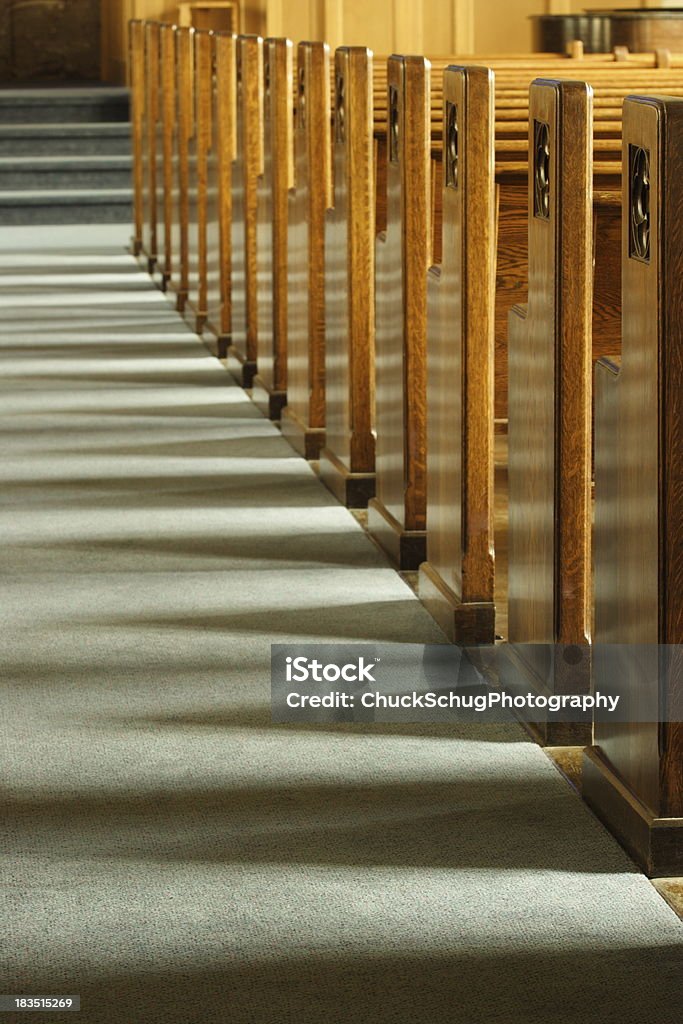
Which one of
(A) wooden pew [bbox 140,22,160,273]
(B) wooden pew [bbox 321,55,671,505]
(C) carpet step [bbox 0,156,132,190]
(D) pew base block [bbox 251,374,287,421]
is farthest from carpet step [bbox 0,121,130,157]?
(B) wooden pew [bbox 321,55,671,505]

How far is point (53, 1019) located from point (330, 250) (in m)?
2.44

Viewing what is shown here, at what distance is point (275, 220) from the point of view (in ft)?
14.6

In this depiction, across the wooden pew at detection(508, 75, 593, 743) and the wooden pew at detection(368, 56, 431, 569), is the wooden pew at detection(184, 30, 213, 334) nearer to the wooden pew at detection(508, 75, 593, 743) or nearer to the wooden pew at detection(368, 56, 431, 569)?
the wooden pew at detection(368, 56, 431, 569)

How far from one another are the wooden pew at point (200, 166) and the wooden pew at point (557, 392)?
11.8 ft

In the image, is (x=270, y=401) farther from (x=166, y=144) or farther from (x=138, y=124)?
(x=138, y=124)

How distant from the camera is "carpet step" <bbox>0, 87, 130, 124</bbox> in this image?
1027 centimetres

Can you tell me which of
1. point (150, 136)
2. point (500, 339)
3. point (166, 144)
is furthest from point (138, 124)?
point (500, 339)

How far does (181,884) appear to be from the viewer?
1.85 metres

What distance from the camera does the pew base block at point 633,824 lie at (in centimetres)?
185

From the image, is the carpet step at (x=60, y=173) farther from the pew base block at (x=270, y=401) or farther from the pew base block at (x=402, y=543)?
the pew base block at (x=402, y=543)

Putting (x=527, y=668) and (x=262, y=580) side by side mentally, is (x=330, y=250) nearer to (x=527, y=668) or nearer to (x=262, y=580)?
(x=262, y=580)

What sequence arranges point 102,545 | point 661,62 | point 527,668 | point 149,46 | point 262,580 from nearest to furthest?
point 527,668 < point 262,580 < point 102,545 < point 661,62 < point 149,46

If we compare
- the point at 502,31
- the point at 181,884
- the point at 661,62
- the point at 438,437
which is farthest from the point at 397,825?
the point at 502,31

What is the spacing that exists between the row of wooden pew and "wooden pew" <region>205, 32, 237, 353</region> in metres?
0.16
